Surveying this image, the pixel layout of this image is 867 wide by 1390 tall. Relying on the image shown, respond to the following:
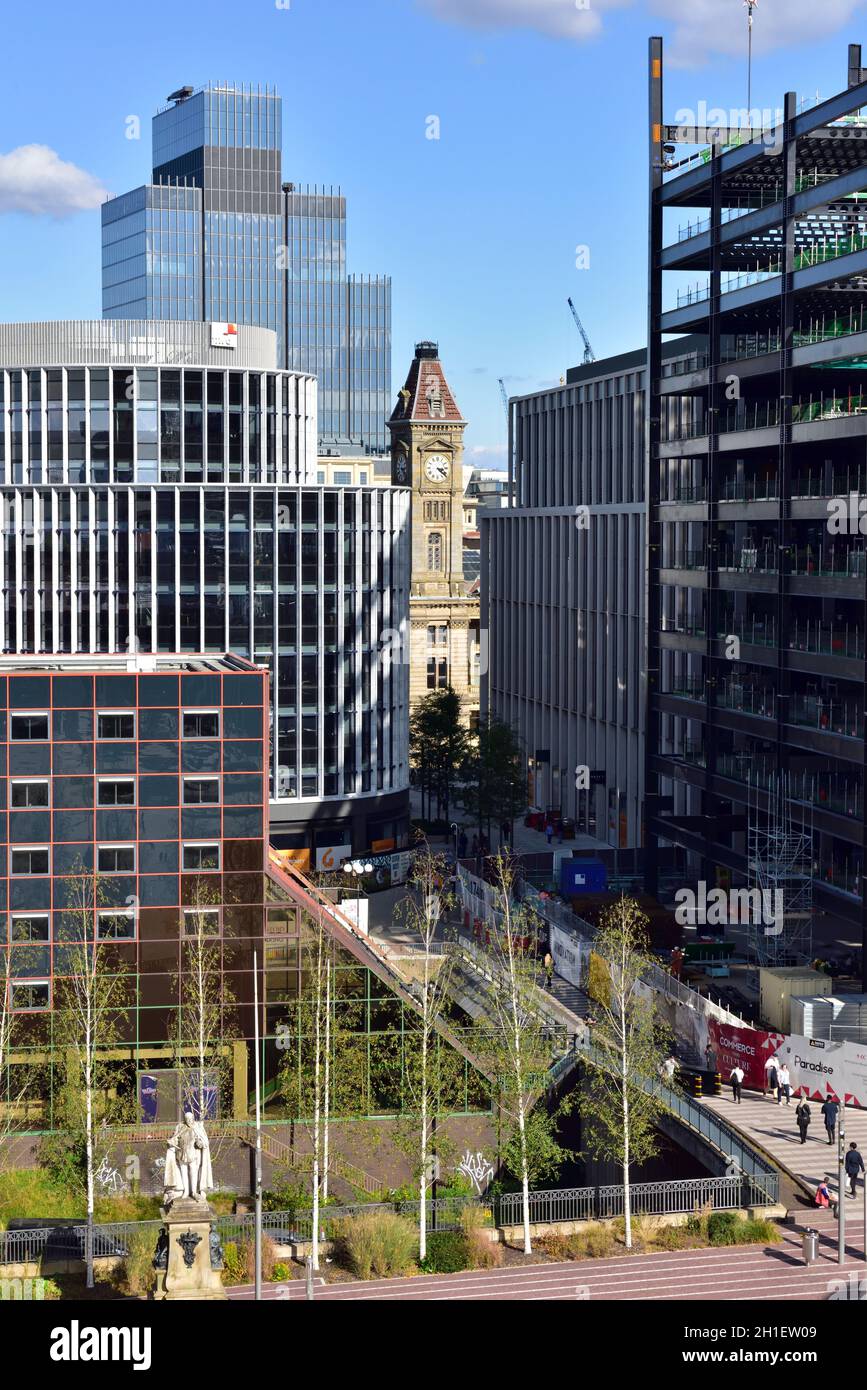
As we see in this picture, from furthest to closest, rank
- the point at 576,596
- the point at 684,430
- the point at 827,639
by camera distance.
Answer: the point at 576,596
the point at 684,430
the point at 827,639

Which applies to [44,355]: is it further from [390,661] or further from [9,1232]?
[9,1232]

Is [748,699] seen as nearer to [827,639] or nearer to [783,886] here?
[827,639]

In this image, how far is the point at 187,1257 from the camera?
41.1 meters

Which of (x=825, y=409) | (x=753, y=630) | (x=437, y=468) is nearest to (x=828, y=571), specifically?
(x=825, y=409)

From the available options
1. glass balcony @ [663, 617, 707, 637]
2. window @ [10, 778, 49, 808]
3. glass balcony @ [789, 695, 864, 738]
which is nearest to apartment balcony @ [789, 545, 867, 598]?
glass balcony @ [789, 695, 864, 738]

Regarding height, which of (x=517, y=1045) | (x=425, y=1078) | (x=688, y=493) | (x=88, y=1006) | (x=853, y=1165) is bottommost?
(x=853, y=1165)

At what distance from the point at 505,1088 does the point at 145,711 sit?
50.0ft

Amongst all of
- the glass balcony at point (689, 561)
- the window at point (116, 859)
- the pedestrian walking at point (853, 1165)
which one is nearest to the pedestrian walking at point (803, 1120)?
the pedestrian walking at point (853, 1165)

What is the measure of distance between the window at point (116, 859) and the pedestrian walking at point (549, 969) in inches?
732

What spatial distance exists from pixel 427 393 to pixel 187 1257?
114m

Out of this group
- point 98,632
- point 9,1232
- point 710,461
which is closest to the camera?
point 9,1232

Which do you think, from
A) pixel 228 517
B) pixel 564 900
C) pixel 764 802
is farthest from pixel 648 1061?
pixel 228 517

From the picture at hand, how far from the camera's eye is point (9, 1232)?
45000 mm

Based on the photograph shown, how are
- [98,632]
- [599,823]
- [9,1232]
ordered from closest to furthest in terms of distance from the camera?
[9,1232]
[98,632]
[599,823]
